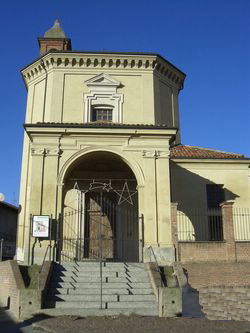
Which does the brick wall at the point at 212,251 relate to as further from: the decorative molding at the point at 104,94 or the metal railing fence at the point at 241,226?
the decorative molding at the point at 104,94

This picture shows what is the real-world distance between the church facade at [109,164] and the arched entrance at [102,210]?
0.05 meters

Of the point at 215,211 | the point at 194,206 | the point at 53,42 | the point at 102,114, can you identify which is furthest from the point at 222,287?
the point at 53,42

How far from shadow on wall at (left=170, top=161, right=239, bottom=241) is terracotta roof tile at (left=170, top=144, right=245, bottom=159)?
0.91 metres

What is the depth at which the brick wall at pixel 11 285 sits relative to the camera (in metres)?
11.4

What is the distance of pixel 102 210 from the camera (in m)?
19.0

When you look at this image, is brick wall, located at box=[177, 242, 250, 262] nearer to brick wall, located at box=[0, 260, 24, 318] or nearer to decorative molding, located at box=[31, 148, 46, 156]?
brick wall, located at box=[0, 260, 24, 318]

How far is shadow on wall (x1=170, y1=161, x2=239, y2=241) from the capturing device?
65.3 feet

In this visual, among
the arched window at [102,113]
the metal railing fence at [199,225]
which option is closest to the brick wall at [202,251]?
the metal railing fence at [199,225]

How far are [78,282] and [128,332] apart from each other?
446cm

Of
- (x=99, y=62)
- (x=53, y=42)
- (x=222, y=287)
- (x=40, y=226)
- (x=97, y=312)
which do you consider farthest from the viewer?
(x=53, y=42)

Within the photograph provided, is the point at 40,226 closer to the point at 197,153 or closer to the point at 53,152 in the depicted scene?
the point at 53,152

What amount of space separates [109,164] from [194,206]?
5.41 m

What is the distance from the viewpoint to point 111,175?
1880 centimetres

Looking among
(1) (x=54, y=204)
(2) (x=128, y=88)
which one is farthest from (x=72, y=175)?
(2) (x=128, y=88)
